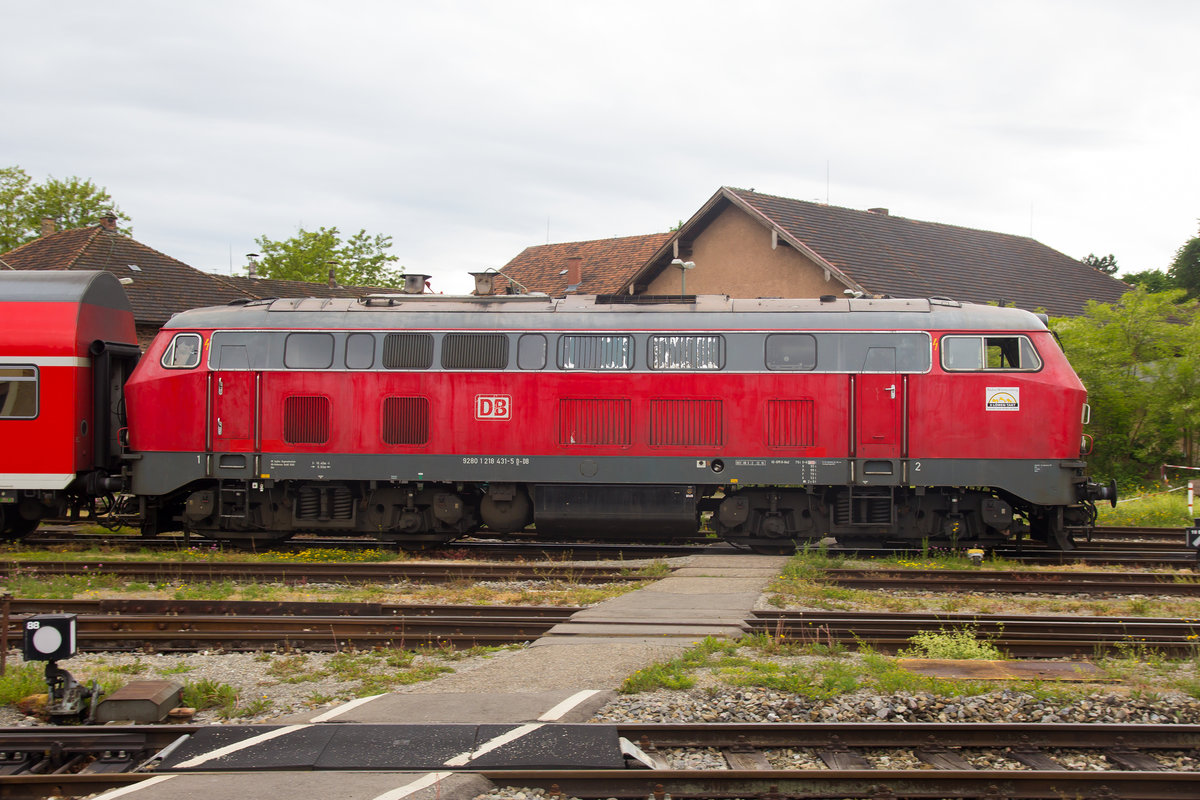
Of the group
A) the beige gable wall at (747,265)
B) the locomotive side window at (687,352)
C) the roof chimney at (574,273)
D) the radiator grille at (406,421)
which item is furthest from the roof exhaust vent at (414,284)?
the roof chimney at (574,273)

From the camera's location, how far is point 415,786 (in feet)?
17.6

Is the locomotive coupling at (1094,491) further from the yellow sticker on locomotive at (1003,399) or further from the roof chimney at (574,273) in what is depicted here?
the roof chimney at (574,273)

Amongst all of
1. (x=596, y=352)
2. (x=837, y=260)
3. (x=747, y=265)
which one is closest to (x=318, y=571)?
(x=596, y=352)

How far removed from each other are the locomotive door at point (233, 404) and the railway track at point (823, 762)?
28.1ft

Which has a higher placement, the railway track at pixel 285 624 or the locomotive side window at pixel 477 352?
the locomotive side window at pixel 477 352

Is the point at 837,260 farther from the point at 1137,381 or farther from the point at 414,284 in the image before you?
the point at 414,284

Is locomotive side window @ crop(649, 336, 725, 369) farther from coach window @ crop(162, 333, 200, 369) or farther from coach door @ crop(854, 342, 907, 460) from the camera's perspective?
coach window @ crop(162, 333, 200, 369)

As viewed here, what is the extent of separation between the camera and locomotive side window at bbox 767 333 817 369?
13945mm

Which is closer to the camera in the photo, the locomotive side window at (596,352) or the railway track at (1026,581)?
the railway track at (1026,581)

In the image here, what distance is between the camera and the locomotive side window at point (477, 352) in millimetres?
14375

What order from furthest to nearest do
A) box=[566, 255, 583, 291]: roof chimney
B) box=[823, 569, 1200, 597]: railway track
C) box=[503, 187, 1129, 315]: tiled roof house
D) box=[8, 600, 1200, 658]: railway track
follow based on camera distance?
box=[566, 255, 583, 291]: roof chimney → box=[503, 187, 1129, 315]: tiled roof house → box=[823, 569, 1200, 597]: railway track → box=[8, 600, 1200, 658]: railway track

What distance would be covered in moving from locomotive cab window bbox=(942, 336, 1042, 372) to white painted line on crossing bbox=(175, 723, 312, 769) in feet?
35.5

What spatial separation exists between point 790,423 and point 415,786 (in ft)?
31.8

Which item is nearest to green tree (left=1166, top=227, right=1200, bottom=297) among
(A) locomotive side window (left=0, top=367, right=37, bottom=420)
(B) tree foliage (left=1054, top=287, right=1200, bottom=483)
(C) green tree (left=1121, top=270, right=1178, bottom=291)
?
(C) green tree (left=1121, top=270, right=1178, bottom=291)
